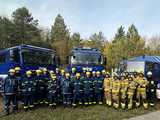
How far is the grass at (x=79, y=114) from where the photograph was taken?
40.0 ft

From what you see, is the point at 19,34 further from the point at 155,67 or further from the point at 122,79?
the point at 122,79

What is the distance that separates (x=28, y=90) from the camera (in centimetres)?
1380

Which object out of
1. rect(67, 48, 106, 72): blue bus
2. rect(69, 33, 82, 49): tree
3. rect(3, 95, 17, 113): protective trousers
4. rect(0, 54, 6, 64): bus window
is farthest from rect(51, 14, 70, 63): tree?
rect(3, 95, 17, 113): protective trousers

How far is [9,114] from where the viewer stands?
12.9 meters

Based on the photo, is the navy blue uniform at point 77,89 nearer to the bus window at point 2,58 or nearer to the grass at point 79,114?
the grass at point 79,114

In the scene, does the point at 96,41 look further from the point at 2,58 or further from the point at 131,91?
the point at 131,91

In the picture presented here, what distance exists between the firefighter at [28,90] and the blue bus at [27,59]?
280 cm

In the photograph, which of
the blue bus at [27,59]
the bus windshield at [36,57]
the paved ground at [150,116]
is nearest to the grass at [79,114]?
the paved ground at [150,116]

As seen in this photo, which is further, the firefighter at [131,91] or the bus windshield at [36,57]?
the bus windshield at [36,57]

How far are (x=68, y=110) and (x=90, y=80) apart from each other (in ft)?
6.94

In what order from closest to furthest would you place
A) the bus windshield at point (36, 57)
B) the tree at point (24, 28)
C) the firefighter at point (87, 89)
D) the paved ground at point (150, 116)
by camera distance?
the paved ground at point (150, 116), the firefighter at point (87, 89), the bus windshield at point (36, 57), the tree at point (24, 28)

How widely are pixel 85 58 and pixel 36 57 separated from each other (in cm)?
385

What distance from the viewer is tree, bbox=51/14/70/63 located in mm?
58884

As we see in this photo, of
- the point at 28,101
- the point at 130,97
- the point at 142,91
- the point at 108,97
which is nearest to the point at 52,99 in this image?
the point at 28,101
